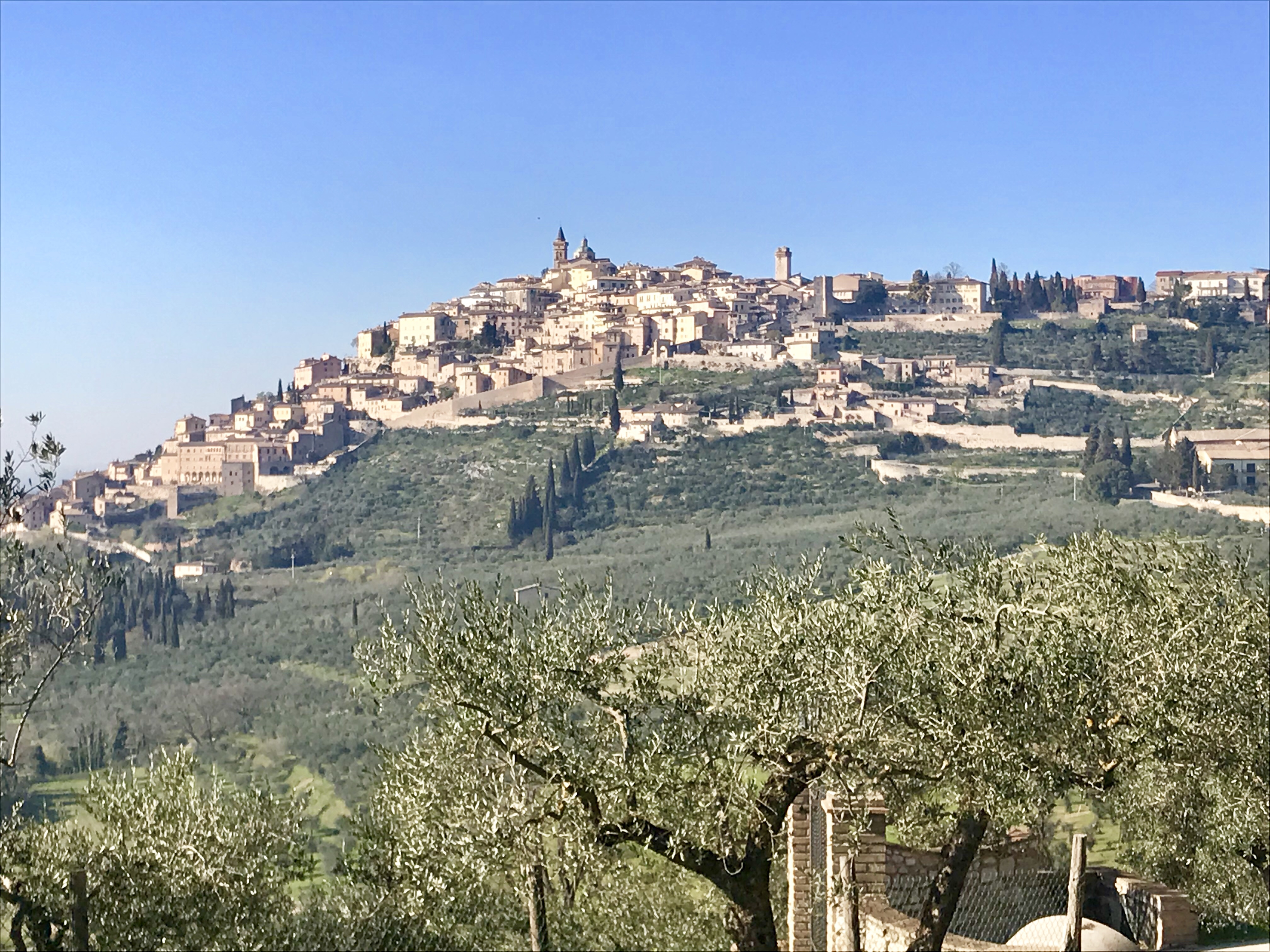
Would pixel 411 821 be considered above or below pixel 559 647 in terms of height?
below

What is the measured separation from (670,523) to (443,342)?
39466 mm

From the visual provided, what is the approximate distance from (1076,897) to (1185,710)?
1.62 metres

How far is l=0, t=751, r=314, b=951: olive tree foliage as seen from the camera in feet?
34.4

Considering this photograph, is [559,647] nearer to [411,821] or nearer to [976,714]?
[411,821]

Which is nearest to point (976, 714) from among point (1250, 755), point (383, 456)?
point (1250, 755)

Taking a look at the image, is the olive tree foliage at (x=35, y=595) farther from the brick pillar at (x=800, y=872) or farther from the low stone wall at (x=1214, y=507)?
the low stone wall at (x=1214, y=507)

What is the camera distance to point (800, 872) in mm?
10516

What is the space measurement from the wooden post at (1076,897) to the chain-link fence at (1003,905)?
1690 millimetres

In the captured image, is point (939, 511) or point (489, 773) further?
point (939, 511)

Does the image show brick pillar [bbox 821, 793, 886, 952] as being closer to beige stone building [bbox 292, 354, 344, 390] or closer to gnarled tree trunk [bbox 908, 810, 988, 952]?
gnarled tree trunk [bbox 908, 810, 988, 952]

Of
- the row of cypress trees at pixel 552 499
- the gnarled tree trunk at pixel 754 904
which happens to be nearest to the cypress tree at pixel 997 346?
the row of cypress trees at pixel 552 499

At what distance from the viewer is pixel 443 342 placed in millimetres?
117000

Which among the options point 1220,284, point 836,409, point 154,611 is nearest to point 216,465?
point 154,611

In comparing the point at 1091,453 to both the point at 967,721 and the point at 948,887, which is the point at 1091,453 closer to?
the point at 948,887
